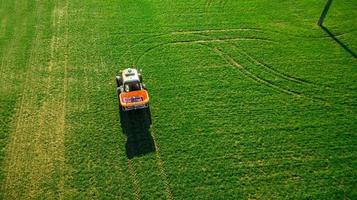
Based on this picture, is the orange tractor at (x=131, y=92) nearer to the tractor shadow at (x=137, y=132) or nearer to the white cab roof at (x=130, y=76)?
the white cab roof at (x=130, y=76)

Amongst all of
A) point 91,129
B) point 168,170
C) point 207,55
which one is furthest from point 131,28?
point 168,170

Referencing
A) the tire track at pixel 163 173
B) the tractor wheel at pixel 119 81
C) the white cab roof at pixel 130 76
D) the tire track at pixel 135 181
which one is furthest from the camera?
the tractor wheel at pixel 119 81

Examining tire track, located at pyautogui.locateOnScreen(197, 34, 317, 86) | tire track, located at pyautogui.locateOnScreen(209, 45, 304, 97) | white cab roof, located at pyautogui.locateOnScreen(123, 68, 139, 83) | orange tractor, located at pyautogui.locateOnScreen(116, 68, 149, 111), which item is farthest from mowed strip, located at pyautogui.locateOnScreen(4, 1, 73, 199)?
tire track, located at pyautogui.locateOnScreen(197, 34, 317, 86)

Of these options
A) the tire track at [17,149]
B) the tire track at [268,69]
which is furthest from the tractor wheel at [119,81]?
the tire track at [268,69]

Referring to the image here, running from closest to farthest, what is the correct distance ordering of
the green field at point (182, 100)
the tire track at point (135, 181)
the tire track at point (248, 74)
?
the tire track at point (135, 181)
the green field at point (182, 100)
the tire track at point (248, 74)

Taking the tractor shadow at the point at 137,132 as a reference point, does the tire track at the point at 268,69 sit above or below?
above

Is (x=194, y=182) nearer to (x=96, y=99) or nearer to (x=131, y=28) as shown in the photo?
(x=96, y=99)

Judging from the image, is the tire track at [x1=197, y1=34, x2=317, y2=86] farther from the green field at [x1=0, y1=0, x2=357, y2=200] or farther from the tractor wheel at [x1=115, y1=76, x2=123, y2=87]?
the tractor wheel at [x1=115, y1=76, x2=123, y2=87]
